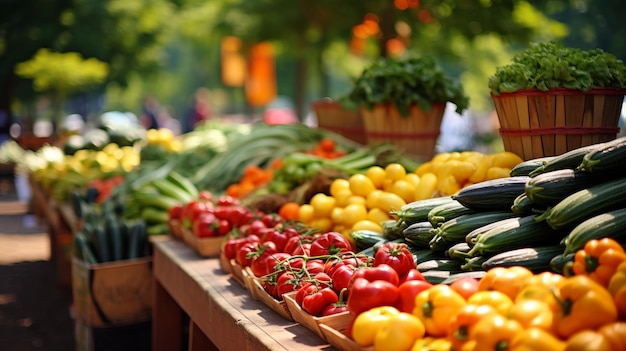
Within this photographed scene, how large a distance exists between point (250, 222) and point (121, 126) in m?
6.89

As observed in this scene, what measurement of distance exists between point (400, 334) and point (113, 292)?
10.4ft

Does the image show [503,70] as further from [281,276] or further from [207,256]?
[207,256]

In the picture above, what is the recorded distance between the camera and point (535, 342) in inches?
65.3

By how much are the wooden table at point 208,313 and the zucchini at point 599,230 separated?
93cm

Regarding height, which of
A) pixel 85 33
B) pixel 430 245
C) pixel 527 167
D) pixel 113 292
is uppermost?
pixel 85 33

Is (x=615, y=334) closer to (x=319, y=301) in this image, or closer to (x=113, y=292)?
(x=319, y=301)

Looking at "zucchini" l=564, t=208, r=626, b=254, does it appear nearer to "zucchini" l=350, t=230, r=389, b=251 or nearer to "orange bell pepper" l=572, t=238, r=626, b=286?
"orange bell pepper" l=572, t=238, r=626, b=286

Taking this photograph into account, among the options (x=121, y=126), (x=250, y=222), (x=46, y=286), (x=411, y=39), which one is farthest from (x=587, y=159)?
(x=121, y=126)

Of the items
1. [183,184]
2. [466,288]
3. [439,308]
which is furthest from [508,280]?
[183,184]

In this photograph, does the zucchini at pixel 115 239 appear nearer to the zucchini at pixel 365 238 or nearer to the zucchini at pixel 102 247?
the zucchini at pixel 102 247

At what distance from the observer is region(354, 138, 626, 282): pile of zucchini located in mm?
2314

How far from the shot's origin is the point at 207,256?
169 inches

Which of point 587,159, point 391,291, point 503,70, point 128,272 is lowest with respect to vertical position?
point 128,272

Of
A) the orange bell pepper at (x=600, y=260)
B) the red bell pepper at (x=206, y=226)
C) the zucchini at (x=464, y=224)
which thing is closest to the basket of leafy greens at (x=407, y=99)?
the red bell pepper at (x=206, y=226)
